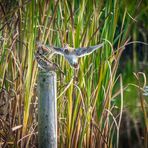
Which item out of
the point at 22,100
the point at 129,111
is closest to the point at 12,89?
the point at 22,100

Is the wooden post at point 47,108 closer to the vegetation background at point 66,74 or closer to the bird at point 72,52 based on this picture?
the bird at point 72,52

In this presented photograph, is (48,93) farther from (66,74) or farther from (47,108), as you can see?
(66,74)

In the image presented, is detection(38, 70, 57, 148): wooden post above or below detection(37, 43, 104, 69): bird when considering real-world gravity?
below

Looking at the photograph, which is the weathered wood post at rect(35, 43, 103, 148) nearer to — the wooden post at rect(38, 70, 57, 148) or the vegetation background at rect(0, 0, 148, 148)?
the wooden post at rect(38, 70, 57, 148)

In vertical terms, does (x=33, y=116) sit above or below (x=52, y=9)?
below

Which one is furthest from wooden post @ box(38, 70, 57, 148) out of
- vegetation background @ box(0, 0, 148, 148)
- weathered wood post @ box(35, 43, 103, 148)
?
vegetation background @ box(0, 0, 148, 148)

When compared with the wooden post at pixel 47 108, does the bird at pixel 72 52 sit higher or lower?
higher

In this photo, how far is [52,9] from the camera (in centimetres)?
274

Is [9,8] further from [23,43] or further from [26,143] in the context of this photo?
[26,143]

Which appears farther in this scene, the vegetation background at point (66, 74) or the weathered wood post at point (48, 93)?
the vegetation background at point (66, 74)

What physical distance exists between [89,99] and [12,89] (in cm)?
35

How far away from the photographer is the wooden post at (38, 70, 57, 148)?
6.90 feet

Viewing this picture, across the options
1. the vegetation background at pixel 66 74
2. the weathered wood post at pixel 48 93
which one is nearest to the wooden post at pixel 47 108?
the weathered wood post at pixel 48 93

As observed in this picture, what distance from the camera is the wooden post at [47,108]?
2.10 metres
